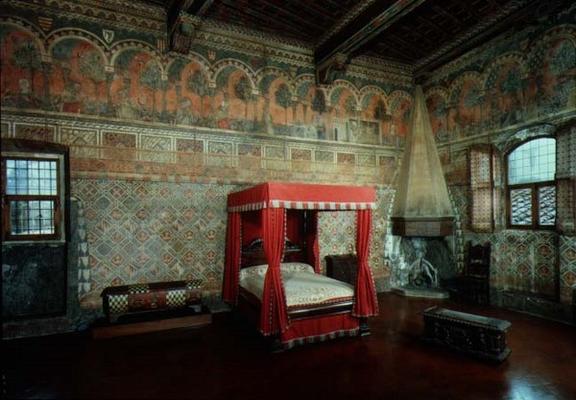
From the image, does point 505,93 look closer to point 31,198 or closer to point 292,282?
point 292,282

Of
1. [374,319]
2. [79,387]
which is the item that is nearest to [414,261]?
[374,319]

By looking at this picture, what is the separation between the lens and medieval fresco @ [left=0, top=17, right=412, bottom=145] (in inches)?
221

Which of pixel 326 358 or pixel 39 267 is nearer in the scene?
pixel 326 358

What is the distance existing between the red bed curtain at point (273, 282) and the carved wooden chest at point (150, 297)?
169 centimetres

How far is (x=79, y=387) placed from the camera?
3746mm

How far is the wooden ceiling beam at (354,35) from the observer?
5.93m

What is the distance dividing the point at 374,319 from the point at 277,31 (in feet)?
19.5

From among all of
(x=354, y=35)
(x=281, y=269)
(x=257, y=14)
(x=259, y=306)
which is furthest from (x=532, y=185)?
(x=257, y=14)

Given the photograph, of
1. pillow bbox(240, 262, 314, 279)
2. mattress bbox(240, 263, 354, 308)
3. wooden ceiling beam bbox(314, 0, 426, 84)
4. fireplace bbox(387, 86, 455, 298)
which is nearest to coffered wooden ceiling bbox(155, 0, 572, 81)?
wooden ceiling beam bbox(314, 0, 426, 84)

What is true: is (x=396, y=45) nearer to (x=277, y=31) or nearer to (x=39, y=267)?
(x=277, y=31)

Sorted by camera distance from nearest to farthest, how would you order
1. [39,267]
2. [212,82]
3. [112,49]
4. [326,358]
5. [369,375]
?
1. [369,375]
2. [326,358]
3. [39,267]
4. [112,49]
5. [212,82]

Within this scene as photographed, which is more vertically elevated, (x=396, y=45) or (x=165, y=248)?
(x=396, y=45)

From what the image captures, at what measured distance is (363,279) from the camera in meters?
5.29

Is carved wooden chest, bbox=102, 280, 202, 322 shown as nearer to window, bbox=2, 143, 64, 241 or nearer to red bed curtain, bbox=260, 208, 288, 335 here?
window, bbox=2, 143, 64, 241
